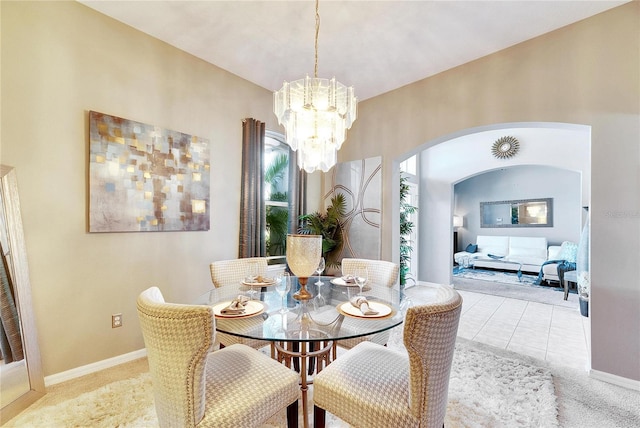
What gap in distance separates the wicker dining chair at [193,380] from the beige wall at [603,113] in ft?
8.64

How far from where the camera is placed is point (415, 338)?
3.42 ft

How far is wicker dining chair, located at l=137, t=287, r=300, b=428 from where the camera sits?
991 mm

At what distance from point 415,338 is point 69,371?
2.67 meters

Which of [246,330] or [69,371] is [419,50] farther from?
[69,371]

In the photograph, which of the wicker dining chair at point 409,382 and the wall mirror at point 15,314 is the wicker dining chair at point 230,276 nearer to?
the wicker dining chair at point 409,382

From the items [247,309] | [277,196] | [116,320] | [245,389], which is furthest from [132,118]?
[245,389]

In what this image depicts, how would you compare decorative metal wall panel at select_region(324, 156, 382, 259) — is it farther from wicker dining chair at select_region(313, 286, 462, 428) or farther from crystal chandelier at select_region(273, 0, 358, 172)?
wicker dining chair at select_region(313, 286, 462, 428)

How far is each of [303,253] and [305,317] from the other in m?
0.37

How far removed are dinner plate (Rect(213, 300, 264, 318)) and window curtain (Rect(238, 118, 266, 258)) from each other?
63.3 inches

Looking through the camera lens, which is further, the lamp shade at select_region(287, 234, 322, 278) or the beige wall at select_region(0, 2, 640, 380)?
the beige wall at select_region(0, 2, 640, 380)

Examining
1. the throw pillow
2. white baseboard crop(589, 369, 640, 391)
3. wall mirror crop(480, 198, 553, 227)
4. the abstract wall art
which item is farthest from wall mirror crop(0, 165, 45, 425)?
wall mirror crop(480, 198, 553, 227)

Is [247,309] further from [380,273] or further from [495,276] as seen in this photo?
[495,276]

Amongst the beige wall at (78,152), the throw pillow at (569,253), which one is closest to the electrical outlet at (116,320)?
the beige wall at (78,152)

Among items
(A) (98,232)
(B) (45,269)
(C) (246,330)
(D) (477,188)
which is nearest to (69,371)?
(B) (45,269)
